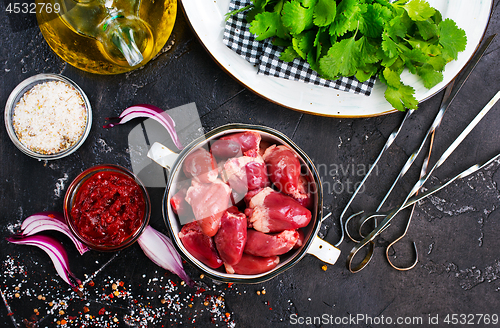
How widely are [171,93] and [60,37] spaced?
1.90 feet

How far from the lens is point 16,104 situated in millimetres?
1624

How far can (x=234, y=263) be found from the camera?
1312mm

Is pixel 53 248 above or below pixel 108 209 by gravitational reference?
below

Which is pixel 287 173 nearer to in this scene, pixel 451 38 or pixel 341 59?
pixel 341 59

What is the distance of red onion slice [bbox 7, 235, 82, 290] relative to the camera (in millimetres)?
1675

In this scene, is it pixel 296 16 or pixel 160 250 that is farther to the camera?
pixel 160 250

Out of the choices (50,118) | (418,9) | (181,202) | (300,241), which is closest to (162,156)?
(181,202)

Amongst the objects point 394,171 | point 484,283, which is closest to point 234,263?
point 394,171

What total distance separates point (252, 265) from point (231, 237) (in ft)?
0.61

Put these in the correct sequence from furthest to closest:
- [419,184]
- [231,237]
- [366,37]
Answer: [419,184]
[366,37]
[231,237]

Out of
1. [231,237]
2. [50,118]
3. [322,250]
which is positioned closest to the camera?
[231,237]

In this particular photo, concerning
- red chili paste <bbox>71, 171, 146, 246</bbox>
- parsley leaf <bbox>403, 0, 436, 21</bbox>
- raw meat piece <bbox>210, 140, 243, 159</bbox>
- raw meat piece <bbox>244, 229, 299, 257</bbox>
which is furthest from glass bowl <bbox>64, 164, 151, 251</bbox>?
parsley leaf <bbox>403, 0, 436, 21</bbox>

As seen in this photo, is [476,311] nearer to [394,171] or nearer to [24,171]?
[394,171]

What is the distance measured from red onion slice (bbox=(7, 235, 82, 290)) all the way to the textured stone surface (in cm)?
4
